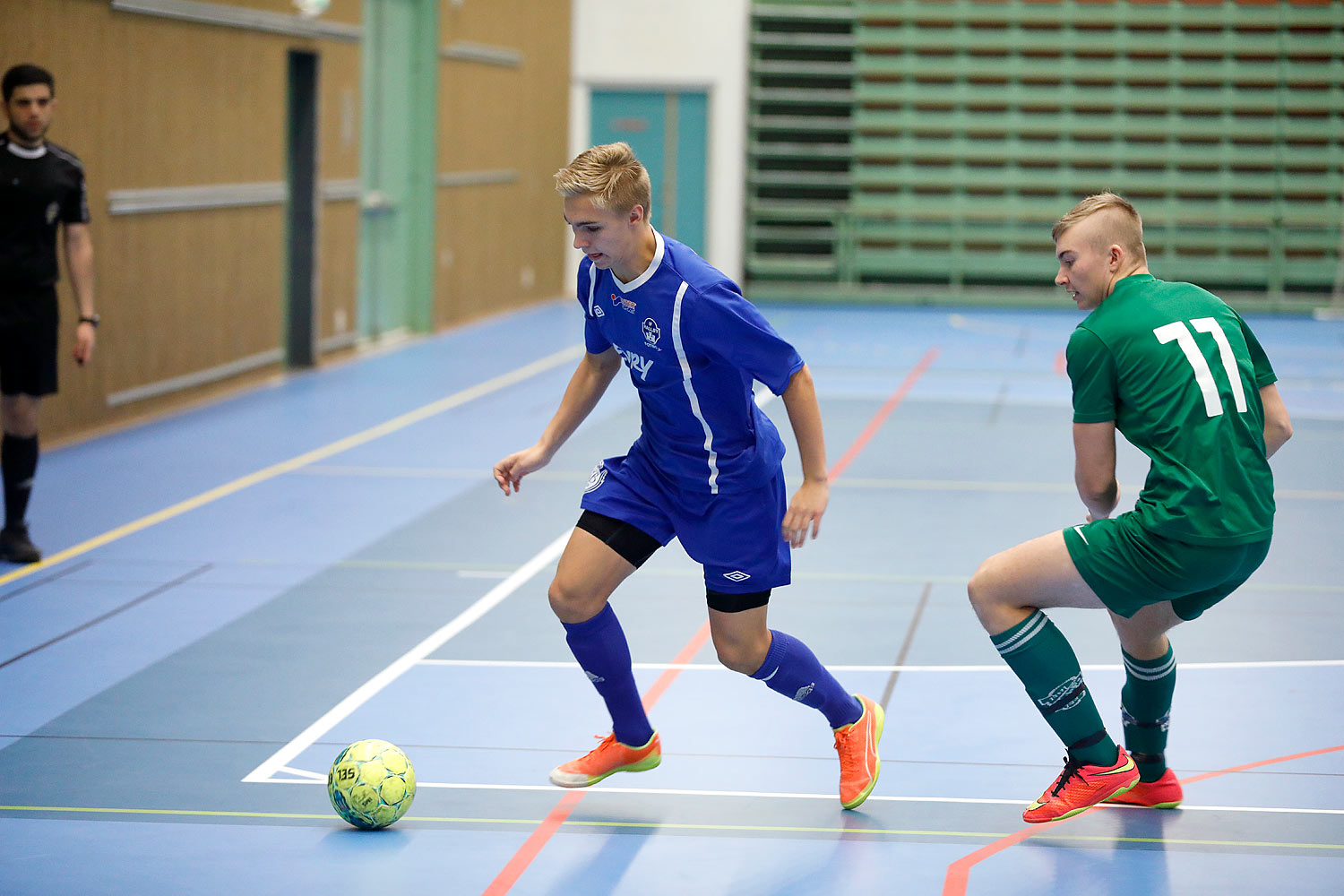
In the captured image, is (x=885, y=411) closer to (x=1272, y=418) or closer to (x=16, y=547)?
(x=16, y=547)

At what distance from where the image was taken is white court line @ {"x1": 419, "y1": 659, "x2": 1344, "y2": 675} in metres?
5.29

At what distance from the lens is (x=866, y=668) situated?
531 cm

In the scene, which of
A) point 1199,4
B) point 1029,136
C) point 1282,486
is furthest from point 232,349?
point 1199,4

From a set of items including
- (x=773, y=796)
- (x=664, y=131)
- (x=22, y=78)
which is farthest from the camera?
(x=664, y=131)

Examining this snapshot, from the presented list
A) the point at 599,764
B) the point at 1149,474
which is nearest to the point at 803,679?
the point at 599,764

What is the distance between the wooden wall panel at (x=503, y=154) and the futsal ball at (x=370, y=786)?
1192 cm

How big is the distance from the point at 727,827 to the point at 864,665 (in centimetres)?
152

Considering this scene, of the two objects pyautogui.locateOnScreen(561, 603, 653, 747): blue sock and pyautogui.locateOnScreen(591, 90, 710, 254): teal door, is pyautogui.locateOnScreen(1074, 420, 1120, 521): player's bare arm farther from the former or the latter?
pyautogui.locateOnScreen(591, 90, 710, 254): teal door

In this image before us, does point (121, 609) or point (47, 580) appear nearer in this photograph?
point (121, 609)

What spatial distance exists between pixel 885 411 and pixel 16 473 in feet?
21.0

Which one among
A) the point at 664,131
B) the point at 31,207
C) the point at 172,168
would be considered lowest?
the point at 31,207

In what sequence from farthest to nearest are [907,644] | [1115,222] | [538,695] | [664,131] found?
[664,131] → [907,644] → [538,695] → [1115,222]

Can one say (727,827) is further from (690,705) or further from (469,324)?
(469,324)

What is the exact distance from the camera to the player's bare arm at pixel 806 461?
3664 mm
